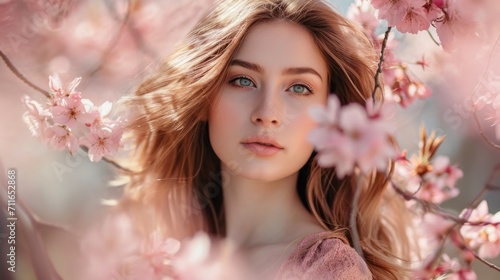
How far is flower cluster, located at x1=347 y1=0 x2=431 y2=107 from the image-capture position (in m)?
1.89

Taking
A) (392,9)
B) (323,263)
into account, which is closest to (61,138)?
(323,263)

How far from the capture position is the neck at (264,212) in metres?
1.63

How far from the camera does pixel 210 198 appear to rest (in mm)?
1849

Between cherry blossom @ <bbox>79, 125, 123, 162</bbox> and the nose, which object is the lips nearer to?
the nose

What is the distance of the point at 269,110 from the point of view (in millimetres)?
1487

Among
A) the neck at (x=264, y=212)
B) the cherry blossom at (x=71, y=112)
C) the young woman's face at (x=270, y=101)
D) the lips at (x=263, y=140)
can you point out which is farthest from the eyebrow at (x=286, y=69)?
the cherry blossom at (x=71, y=112)

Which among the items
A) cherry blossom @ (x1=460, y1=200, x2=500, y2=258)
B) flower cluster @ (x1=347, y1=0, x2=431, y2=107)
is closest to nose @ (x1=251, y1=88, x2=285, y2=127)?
flower cluster @ (x1=347, y1=0, x2=431, y2=107)

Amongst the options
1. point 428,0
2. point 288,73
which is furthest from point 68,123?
point 428,0

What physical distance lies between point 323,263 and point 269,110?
13.0 inches

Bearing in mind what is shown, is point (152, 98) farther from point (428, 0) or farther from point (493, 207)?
point (493, 207)

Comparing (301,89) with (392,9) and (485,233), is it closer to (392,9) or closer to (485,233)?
(392,9)

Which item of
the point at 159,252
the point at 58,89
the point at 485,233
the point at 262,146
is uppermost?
the point at 58,89

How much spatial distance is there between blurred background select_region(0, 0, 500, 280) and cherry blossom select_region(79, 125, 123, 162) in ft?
1.13

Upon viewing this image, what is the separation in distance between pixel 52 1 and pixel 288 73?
952 millimetres
